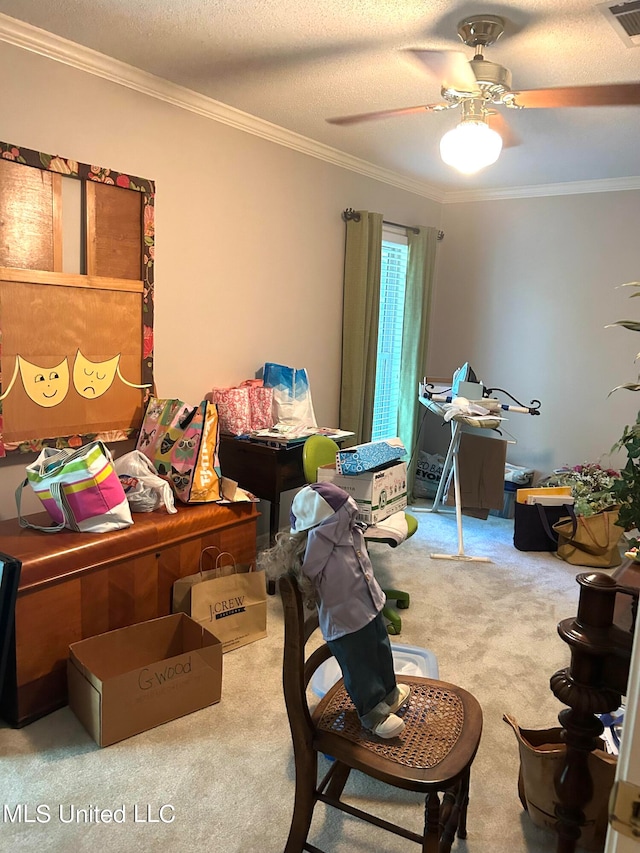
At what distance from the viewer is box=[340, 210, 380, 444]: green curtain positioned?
451cm

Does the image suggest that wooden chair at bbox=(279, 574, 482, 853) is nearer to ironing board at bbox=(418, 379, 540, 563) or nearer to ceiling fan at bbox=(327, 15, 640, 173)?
ceiling fan at bbox=(327, 15, 640, 173)

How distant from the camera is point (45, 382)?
286 cm

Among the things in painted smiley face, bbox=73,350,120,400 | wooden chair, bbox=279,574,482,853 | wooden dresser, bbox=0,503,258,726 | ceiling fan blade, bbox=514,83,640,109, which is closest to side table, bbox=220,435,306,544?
wooden dresser, bbox=0,503,258,726

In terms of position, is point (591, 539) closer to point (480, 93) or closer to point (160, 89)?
point (480, 93)

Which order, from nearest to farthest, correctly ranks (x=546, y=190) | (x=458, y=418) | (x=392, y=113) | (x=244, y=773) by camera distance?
1. (x=244, y=773)
2. (x=392, y=113)
3. (x=458, y=418)
4. (x=546, y=190)

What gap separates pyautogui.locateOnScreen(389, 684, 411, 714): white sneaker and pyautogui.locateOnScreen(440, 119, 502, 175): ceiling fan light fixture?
188 centimetres

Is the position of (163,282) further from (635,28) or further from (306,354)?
(635,28)

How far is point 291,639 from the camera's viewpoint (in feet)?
5.17

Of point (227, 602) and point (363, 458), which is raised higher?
point (363, 458)

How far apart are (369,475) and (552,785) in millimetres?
1409

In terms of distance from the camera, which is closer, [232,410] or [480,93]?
[480,93]

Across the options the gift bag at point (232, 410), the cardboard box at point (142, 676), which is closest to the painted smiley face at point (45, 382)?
the gift bag at point (232, 410)

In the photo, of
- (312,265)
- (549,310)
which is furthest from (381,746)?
(549,310)

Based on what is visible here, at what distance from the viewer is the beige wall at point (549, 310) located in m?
4.82
